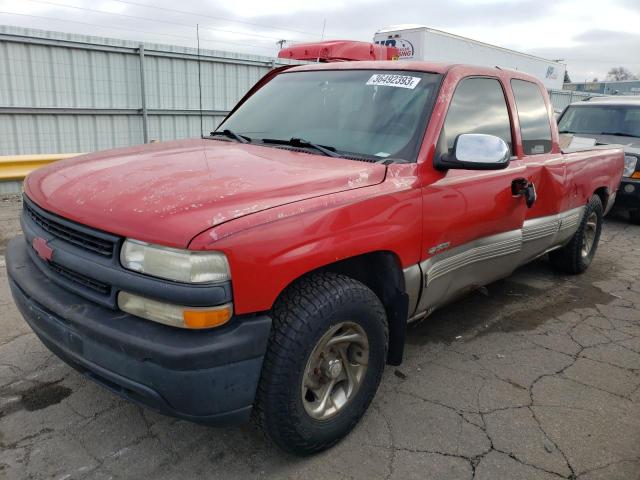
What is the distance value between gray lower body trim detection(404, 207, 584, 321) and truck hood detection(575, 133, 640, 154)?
4.21 m

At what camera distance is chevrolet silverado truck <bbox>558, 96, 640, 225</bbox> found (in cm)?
745

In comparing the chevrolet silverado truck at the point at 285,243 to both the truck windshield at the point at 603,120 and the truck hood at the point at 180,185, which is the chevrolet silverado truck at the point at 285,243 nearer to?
the truck hood at the point at 180,185

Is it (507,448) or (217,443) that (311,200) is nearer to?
(217,443)

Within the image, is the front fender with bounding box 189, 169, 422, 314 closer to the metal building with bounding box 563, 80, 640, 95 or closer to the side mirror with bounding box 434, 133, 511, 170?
the side mirror with bounding box 434, 133, 511, 170

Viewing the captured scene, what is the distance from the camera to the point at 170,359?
73.3 inches

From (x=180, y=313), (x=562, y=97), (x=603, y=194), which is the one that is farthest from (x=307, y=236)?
(x=562, y=97)

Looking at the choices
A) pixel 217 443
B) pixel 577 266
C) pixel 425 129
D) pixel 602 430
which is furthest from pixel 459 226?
pixel 577 266

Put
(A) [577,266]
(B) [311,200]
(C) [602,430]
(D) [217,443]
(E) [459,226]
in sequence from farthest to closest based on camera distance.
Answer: (A) [577,266], (E) [459,226], (C) [602,430], (D) [217,443], (B) [311,200]

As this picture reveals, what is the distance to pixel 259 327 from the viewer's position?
1.97m

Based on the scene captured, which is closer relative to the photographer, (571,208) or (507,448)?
(507,448)

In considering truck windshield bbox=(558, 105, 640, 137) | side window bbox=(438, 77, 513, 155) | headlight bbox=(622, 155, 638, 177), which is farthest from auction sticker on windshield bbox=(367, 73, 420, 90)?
truck windshield bbox=(558, 105, 640, 137)

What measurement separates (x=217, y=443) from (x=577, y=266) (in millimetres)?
4067

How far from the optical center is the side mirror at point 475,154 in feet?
8.90

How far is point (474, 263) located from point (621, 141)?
20.0ft
